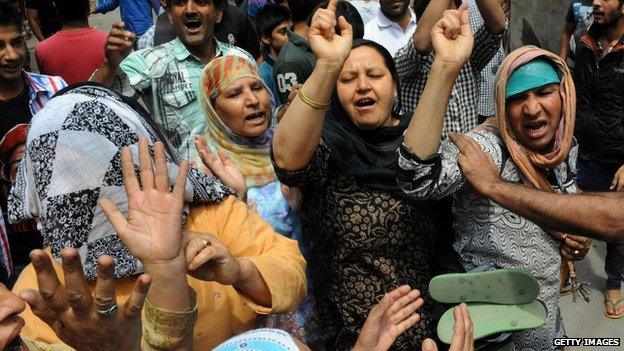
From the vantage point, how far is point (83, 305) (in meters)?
1.52

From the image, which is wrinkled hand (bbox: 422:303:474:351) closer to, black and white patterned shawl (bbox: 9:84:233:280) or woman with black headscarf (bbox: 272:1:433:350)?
woman with black headscarf (bbox: 272:1:433:350)

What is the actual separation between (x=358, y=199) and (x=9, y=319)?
1256 mm

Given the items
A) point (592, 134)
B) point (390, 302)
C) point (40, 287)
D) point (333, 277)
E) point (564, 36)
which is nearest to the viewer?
point (40, 287)

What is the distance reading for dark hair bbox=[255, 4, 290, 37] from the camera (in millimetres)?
4504

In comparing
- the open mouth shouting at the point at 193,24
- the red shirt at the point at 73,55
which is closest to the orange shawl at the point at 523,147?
the open mouth shouting at the point at 193,24

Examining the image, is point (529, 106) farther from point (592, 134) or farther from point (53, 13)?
point (53, 13)

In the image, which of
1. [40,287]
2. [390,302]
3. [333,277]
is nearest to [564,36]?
[333,277]

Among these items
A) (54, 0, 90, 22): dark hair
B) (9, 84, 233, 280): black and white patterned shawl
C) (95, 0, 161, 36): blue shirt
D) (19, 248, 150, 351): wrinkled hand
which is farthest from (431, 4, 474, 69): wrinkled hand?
(95, 0, 161, 36): blue shirt

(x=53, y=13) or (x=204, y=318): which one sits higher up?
(x=204, y=318)

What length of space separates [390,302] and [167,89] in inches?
79.3

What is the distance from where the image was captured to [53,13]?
7059 millimetres

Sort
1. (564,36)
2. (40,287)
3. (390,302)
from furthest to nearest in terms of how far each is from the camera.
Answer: (564,36), (390,302), (40,287)

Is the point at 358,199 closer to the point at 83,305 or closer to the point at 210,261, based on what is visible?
the point at 210,261

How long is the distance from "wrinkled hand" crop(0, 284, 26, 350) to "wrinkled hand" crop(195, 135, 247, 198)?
45.8 inches
